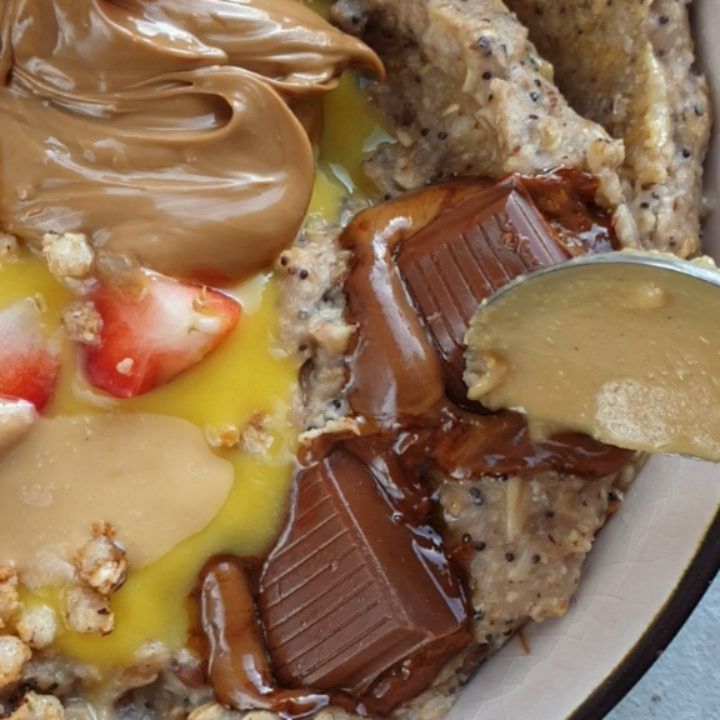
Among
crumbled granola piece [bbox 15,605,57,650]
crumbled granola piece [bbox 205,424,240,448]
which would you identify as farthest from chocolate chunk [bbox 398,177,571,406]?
crumbled granola piece [bbox 15,605,57,650]

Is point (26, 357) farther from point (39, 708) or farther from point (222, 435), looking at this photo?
point (39, 708)

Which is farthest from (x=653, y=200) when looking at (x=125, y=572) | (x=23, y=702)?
(x=23, y=702)

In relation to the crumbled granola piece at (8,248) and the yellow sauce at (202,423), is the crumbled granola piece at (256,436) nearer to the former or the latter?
the yellow sauce at (202,423)

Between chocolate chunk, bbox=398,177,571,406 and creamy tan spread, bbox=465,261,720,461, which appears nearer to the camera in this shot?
creamy tan spread, bbox=465,261,720,461

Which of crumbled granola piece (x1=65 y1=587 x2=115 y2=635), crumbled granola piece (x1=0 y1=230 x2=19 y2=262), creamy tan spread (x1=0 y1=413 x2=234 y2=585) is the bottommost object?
crumbled granola piece (x1=65 y1=587 x2=115 y2=635)

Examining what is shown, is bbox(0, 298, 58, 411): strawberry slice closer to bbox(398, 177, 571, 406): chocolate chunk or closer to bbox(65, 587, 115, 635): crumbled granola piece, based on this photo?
bbox(65, 587, 115, 635): crumbled granola piece

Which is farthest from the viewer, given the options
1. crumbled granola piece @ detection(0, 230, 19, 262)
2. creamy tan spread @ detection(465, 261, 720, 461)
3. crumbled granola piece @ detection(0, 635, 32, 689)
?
crumbled granola piece @ detection(0, 230, 19, 262)

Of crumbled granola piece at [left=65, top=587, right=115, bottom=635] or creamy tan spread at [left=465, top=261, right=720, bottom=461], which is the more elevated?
creamy tan spread at [left=465, top=261, right=720, bottom=461]
